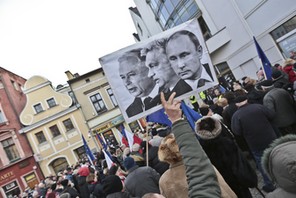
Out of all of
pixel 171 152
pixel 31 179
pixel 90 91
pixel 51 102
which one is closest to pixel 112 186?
pixel 171 152

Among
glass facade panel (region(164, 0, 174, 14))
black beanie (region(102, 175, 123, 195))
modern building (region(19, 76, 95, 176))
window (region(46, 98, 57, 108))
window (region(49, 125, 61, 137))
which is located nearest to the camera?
black beanie (region(102, 175, 123, 195))

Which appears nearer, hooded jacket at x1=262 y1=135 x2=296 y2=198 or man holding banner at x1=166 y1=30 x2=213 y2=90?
hooded jacket at x1=262 y1=135 x2=296 y2=198

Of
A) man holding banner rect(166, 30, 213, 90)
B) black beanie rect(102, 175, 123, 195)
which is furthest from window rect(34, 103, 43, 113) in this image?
man holding banner rect(166, 30, 213, 90)

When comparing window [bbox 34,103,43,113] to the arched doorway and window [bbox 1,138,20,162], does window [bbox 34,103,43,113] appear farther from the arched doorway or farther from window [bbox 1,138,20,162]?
the arched doorway

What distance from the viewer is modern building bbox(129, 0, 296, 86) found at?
40.6 feet

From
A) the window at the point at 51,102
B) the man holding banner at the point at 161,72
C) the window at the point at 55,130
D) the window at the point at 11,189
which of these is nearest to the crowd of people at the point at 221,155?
the man holding banner at the point at 161,72

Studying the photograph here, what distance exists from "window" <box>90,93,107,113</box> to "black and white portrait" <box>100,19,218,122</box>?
26804mm

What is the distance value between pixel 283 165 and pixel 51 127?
95.5ft

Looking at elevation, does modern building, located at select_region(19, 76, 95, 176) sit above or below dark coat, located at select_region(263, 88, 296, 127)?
above

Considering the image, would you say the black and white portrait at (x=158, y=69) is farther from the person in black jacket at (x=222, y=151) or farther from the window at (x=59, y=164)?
the window at (x=59, y=164)

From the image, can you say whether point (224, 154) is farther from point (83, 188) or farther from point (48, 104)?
point (48, 104)

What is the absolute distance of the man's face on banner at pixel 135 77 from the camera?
11.2 ft

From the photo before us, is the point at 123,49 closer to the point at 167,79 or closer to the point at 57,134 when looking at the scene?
the point at 167,79

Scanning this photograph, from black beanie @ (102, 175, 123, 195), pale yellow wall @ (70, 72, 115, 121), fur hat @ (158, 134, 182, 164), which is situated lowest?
black beanie @ (102, 175, 123, 195)
